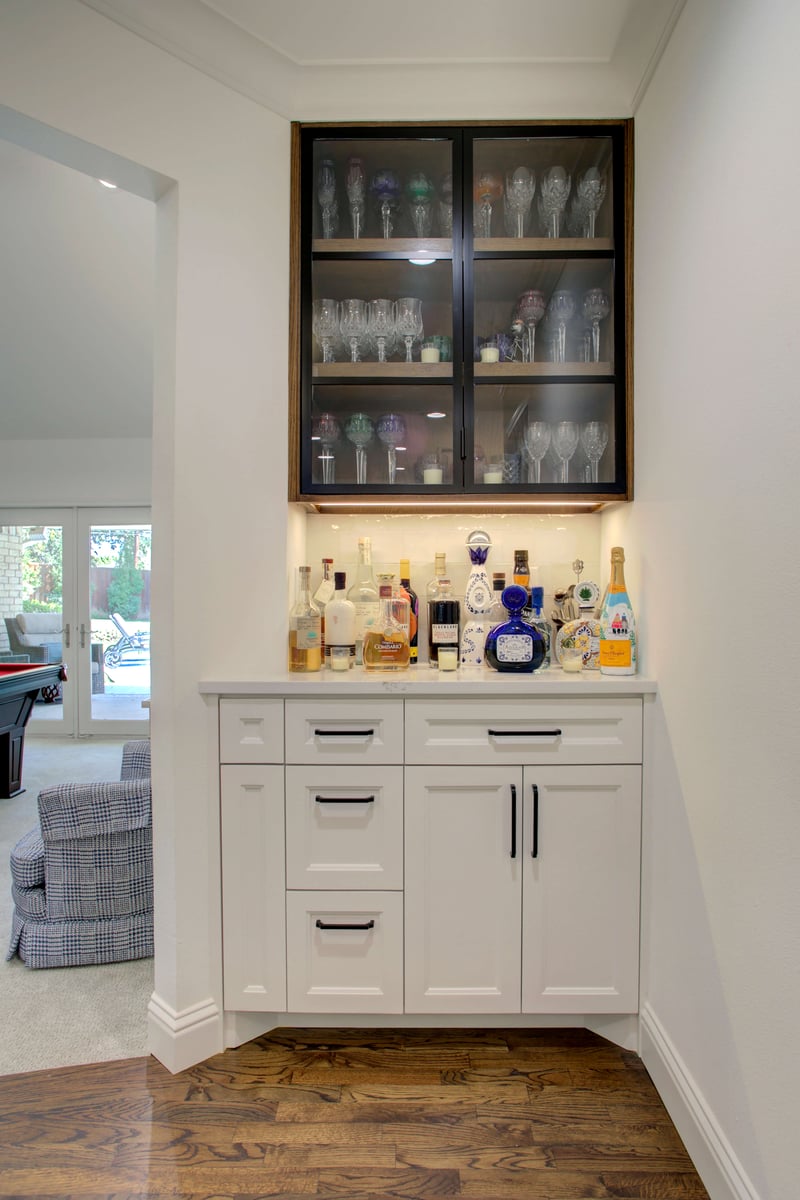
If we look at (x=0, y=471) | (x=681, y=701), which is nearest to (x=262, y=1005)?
(x=681, y=701)

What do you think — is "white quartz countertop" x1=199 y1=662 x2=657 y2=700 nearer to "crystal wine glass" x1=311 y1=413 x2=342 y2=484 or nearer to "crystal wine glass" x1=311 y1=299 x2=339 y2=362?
"crystal wine glass" x1=311 y1=413 x2=342 y2=484

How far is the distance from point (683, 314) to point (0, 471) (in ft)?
18.4

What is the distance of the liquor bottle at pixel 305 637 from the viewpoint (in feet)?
6.38

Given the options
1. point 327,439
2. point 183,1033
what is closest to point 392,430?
point 327,439

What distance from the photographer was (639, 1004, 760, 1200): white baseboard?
47.8 inches

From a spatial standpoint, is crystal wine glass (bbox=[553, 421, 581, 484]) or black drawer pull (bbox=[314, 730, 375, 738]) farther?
crystal wine glass (bbox=[553, 421, 581, 484])

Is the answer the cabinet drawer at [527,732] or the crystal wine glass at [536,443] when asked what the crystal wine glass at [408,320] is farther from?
the cabinet drawer at [527,732]

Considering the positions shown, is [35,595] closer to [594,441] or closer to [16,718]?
[16,718]

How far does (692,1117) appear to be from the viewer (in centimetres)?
137

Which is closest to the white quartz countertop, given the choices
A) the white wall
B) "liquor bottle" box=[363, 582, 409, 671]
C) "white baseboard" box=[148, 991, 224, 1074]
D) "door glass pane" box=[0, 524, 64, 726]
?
the white wall

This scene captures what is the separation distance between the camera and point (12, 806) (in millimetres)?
3596

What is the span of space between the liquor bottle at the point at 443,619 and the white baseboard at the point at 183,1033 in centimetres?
117

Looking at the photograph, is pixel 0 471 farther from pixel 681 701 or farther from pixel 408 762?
pixel 681 701

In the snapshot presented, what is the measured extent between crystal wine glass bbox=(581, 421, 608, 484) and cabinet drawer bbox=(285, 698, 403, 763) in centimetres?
98
